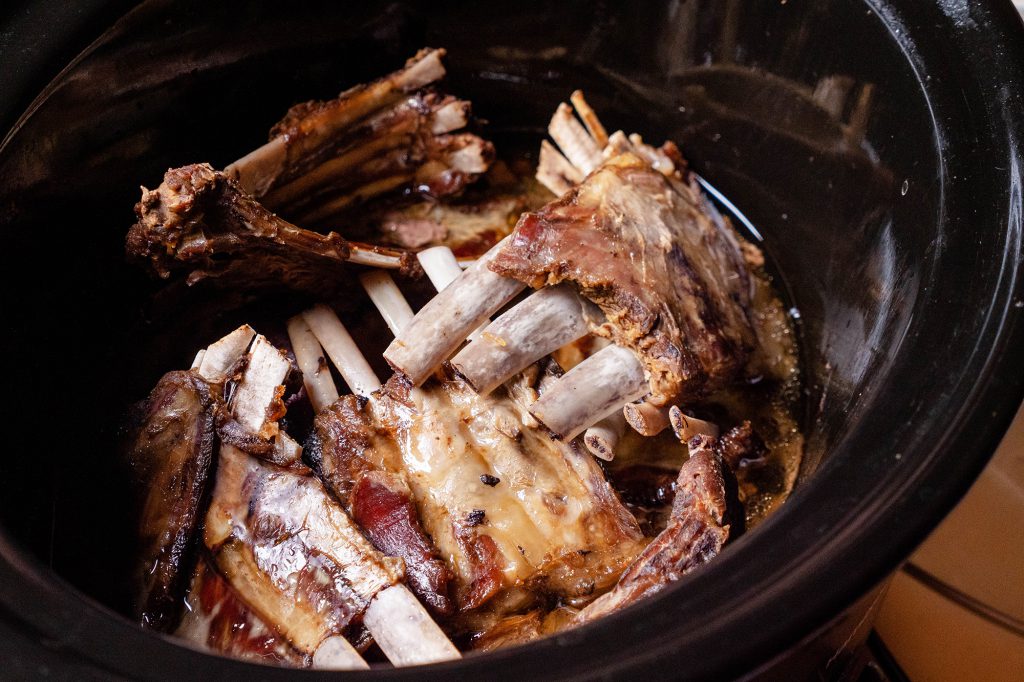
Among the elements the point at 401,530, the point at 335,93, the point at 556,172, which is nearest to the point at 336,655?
the point at 401,530

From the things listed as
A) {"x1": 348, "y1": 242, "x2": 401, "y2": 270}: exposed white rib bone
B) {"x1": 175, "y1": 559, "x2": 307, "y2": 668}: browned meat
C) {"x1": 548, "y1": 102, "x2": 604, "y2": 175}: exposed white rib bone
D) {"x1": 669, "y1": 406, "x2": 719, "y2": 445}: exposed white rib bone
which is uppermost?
{"x1": 348, "y1": 242, "x2": 401, "y2": 270}: exposed white rib bone

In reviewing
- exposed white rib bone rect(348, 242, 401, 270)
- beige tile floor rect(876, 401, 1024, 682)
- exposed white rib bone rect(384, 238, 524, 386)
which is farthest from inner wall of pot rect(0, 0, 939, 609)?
beige tile floor rect(876, 401, 1024, 682)

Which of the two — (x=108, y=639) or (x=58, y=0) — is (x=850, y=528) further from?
(x=58, y=0)

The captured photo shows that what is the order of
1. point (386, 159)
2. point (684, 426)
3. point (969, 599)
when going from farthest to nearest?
point (386, 159), point (969, 599), point (684, 426)

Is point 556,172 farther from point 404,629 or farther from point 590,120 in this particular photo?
point 404,629

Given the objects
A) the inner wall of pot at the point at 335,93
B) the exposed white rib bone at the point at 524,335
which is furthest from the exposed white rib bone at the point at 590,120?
the exposed white rib bone at the point at 524,335

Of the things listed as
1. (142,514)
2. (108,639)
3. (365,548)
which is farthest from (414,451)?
(108,639)

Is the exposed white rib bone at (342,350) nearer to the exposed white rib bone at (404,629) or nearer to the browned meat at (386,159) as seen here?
the browned meat at (386,159)

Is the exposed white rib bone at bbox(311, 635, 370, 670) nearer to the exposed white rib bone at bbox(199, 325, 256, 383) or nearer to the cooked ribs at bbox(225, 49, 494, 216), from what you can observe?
the exposed white rib bone at bbox(199, 325, 256, 383)
